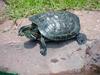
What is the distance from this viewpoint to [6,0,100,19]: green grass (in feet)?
24.1

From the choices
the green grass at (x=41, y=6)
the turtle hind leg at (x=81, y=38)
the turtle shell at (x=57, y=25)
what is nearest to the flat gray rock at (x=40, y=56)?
the turtle hind leg at (x=81, y=38)

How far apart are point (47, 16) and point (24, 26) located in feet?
1.50

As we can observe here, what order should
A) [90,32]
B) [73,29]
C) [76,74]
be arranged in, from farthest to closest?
[90,32] → [73,29] → [76,74]

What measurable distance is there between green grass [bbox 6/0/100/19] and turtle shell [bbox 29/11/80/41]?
122 centimetres

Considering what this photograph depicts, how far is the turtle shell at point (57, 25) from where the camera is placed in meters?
5.90

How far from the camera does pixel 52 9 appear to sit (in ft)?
24.2

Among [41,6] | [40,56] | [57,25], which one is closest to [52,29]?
[57,25]

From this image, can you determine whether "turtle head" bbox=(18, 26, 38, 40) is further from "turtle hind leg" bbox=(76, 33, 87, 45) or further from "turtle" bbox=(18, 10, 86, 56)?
"turtle hind leg" bbox=(76, 33, 87, 45)

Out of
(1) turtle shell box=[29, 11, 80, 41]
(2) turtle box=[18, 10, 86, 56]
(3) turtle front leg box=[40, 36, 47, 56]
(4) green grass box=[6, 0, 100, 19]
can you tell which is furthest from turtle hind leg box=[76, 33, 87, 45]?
(4) green grass box=[6, 0, 100, 19]

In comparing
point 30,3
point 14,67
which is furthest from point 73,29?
point 30,3

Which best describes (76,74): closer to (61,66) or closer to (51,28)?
(61,66)

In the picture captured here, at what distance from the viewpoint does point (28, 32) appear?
6031 millimetres

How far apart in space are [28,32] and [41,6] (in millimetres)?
1608

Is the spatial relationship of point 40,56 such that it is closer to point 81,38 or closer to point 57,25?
point 57,25
